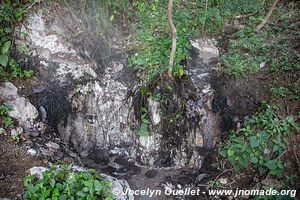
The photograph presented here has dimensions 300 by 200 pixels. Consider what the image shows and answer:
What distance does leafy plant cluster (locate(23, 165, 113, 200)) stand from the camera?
3076 mm

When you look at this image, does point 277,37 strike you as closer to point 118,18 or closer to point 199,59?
point 199,59

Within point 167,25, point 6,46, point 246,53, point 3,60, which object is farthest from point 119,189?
point 246,53

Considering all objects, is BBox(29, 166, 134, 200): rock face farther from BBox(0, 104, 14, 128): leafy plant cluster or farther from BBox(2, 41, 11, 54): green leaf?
BBox(2, 41, 11, 54): green leaf

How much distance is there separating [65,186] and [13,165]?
0.74m

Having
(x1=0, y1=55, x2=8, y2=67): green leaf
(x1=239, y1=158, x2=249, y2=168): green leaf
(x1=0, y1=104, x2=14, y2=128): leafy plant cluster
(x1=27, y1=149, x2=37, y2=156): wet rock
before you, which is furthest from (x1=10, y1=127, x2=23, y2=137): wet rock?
(x1=239, y1=158, x2=249, y2=168): green leaf

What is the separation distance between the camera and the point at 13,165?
3.45 m

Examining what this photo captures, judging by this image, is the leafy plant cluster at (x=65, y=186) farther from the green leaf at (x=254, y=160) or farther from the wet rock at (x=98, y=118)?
the green leaf at (x=254, y=160)

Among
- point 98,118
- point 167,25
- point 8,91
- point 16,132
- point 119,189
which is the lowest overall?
point 119,189

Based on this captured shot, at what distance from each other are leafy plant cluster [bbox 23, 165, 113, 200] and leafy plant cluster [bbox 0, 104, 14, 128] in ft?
2.73

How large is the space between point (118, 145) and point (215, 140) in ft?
4.66

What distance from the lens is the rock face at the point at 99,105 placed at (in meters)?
4.37

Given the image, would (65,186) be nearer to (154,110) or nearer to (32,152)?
(32,152)

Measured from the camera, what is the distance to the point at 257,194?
3543 mm

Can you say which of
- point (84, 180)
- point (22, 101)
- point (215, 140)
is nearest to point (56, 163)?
point (84, 180)
